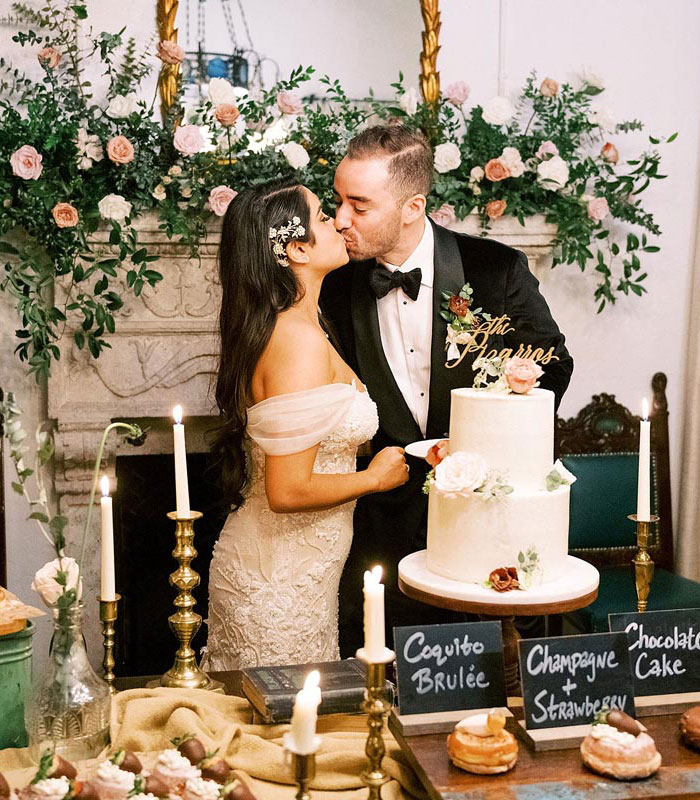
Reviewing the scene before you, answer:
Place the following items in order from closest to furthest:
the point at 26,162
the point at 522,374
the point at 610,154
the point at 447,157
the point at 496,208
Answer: the point at 522,374
the point at 26,162
the point at 447,157
the point at 496,208
the point at 610,154

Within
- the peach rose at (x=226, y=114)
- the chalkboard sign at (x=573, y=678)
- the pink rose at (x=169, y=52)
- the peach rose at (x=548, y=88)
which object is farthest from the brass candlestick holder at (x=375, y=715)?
the peach rose at (x=548, y=88)

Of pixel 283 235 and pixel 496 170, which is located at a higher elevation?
pixel 496 170

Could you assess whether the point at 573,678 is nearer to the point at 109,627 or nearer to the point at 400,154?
the point at 109,627

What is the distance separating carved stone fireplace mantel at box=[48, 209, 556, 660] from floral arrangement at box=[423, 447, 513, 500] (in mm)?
2034

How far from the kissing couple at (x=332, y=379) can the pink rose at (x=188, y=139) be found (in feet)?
2.05

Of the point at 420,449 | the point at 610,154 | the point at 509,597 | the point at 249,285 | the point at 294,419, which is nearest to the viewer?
the point at 509,597

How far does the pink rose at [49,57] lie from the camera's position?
3316 millimetres

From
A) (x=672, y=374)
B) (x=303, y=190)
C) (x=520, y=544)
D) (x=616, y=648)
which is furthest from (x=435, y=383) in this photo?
(x=672, y=374)

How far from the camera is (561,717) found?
1.50 metres

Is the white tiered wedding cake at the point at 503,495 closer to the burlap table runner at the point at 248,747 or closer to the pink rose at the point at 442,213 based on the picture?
the burlap table runner at the point at 248,747

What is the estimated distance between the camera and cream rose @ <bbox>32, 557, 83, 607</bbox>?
148 centimetres

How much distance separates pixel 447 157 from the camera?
3547mm

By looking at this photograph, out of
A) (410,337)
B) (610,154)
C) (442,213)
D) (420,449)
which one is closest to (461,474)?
(420,449)

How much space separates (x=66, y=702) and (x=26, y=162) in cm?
221
